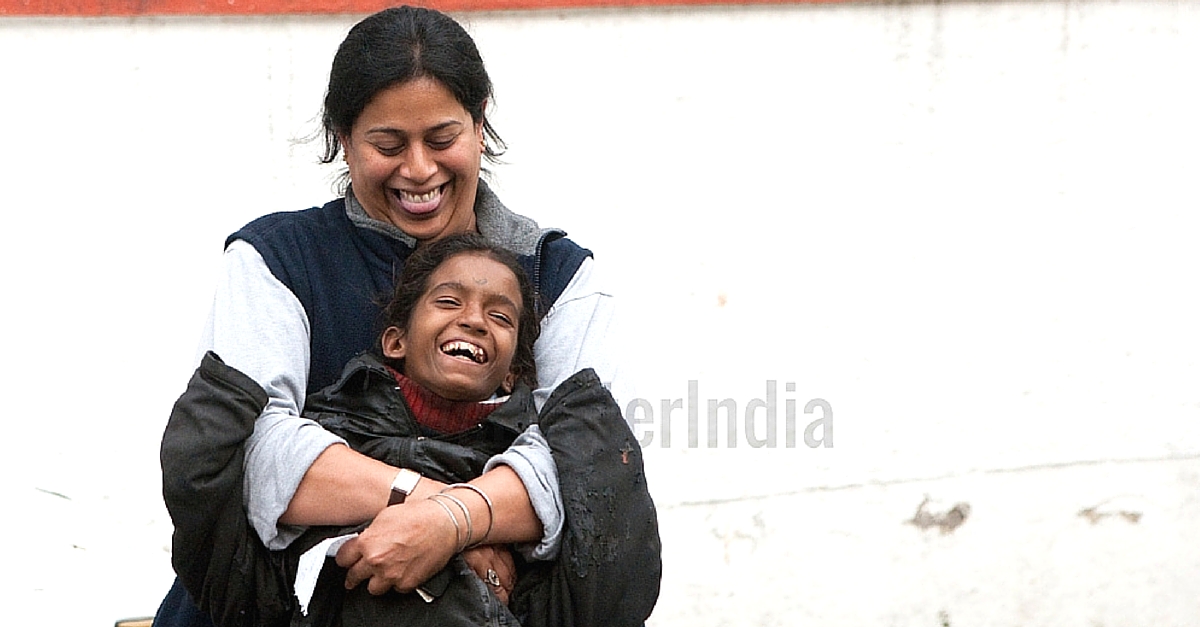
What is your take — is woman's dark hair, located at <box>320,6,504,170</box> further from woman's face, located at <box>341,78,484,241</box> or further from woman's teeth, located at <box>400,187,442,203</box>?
woman's teeth, located at <box>400,187,442,203</box>

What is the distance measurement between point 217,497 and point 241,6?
2.45 metres

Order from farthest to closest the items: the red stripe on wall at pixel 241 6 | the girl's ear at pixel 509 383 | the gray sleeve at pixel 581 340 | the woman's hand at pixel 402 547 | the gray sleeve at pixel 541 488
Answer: the red stripe on wall at pixel 241 6 → the girl's ear at pixel 509 383 → the gray sleeve at pixel 581 340 → the gray sleeve at pixel 541 488 → the woman's hand at pixel 402 547

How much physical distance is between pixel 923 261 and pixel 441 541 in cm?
284

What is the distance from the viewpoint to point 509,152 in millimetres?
4594

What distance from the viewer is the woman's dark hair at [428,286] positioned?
2725 mm

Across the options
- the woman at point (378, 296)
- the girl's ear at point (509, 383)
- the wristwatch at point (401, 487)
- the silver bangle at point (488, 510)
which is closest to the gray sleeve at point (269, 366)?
the woman at point (378, 296)

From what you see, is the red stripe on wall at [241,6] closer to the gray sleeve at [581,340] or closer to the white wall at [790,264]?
the white wall at [790,264]

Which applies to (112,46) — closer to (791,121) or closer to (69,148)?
(69,148)

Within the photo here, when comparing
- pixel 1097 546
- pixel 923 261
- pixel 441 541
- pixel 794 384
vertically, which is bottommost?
pixel 1097 546

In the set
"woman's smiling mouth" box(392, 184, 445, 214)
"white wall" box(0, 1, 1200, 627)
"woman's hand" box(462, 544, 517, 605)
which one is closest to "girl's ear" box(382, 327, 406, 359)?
"woman's smiling mouth" box(392, 184, 445, 214)

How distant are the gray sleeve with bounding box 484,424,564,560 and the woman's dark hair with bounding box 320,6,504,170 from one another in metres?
0.67

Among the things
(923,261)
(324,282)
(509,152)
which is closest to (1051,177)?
(923,261)

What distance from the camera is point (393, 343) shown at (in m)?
2.72

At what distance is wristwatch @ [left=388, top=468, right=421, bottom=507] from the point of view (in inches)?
94.7
